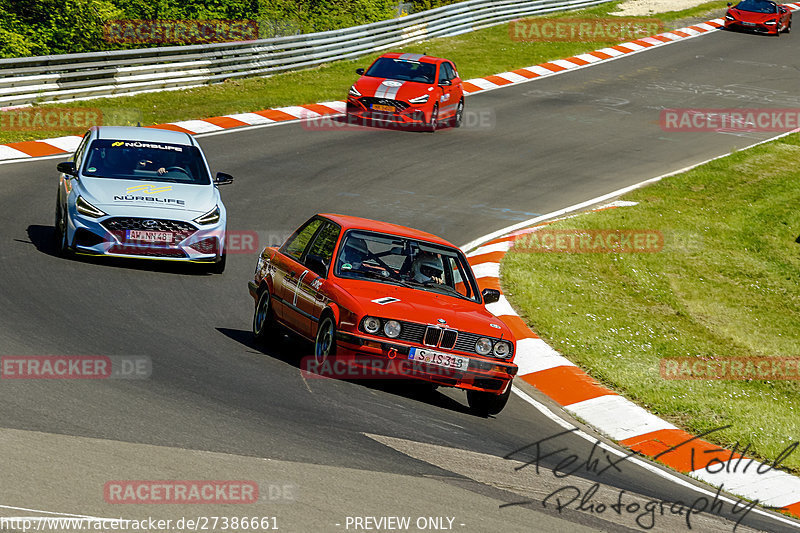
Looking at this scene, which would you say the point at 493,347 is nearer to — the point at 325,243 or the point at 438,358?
the point at 438,358

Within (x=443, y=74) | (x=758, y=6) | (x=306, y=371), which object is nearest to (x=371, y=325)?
(x=306, y=371)

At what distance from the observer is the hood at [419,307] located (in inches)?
388

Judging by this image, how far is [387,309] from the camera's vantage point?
9.88 metres

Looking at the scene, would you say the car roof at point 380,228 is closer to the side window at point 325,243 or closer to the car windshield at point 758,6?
the side window at point 325,243

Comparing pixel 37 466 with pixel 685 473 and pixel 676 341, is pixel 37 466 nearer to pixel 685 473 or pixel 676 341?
pixel 685 473

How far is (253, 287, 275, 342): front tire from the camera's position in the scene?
11266 millimetres

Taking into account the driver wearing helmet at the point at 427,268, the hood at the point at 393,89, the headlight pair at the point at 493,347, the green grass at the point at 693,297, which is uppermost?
the driver wearing helmet at the point at 427,268

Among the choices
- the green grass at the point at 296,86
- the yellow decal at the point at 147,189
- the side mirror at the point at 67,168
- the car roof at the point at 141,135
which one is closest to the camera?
the yellow decal at the point at 147,189

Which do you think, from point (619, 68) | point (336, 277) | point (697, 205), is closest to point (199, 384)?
point (336, 277)

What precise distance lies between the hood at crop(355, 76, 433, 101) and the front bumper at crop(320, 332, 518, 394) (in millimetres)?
15243

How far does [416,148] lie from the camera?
76.1 ft

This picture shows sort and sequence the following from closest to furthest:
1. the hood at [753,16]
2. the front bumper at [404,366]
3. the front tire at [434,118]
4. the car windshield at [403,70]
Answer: the front bumper at [404,366] < the front tire at [434,118] < the car windshield at [403,70] < the hood at [753,16]

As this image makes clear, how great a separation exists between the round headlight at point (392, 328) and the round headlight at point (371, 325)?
62mm

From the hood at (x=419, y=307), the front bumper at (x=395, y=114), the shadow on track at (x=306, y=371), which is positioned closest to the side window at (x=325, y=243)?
the hood at (x=419, y=307)
